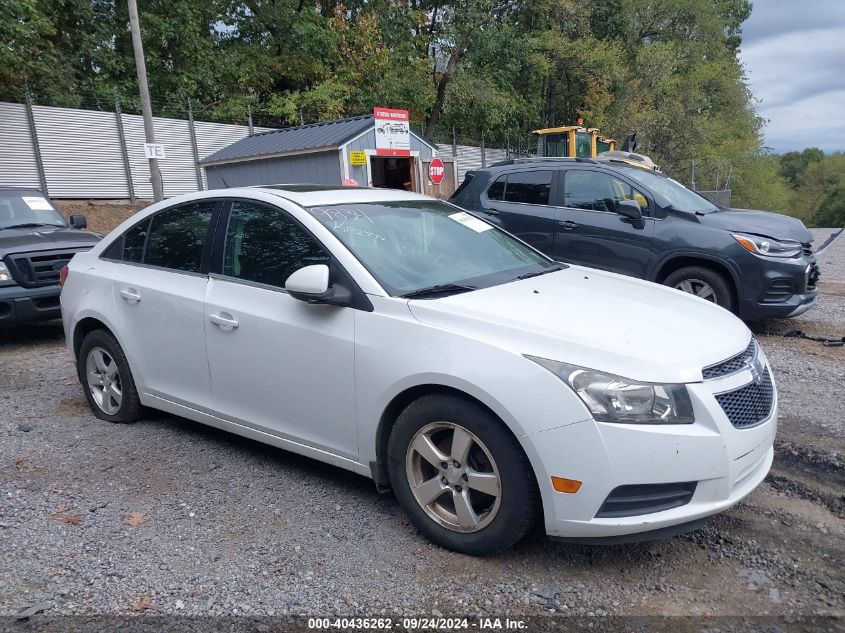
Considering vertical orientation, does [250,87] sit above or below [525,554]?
above

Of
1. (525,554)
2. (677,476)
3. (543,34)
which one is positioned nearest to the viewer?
(677,476)

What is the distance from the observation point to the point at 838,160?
311 feet

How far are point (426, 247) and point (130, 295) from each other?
6.57 feet

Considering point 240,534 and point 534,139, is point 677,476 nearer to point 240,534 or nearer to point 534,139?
point 240,534

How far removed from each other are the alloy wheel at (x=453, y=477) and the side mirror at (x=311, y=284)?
814 mm

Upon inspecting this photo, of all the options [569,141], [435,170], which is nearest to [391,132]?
[435,170]

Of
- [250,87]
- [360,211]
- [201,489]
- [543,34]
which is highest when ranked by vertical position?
[543,34]

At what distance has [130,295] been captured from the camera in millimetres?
4238

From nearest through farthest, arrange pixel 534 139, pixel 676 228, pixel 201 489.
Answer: pixel 201 489 < pixel 676 228 < pixel 534 139

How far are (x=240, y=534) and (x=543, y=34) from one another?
34.7 meters

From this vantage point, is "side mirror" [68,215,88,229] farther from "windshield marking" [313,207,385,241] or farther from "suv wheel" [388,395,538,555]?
"suv wheel" [388,395,538,555]

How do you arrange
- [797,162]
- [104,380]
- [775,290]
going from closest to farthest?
[104,380], [775,290], [797,162]

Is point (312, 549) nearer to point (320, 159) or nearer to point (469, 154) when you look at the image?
point (320, 159)

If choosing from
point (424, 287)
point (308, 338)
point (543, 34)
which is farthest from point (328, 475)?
point (543, 34)
